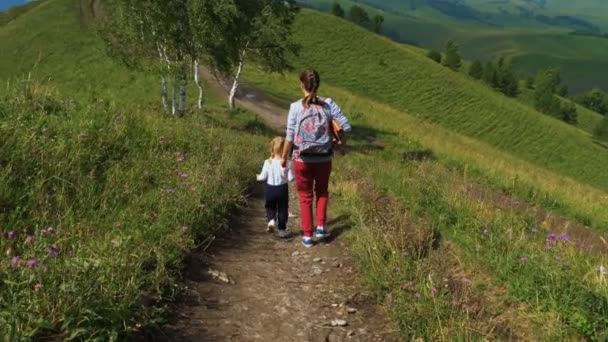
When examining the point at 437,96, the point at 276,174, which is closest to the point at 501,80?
the point at 437,96

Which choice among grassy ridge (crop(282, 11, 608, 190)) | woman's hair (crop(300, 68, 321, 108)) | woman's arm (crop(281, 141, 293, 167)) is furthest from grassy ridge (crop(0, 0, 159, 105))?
grassy ridge (crop(282, 11, 608, 190))

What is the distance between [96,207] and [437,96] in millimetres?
68582

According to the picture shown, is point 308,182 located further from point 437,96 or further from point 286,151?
point 437,96

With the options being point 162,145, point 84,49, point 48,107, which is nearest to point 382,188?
point 162,145

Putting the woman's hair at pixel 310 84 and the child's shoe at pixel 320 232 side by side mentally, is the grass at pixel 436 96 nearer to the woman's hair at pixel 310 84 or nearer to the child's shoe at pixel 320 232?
the child's shoe at pixel 320 232

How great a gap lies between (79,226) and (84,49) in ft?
149

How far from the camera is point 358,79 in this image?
68.1 meters

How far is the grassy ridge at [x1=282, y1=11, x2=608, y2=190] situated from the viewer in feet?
214

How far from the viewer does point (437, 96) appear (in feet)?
231

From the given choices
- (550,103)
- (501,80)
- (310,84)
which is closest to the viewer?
(310,84)

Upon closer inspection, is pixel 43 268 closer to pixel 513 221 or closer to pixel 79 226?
pixel 79 226

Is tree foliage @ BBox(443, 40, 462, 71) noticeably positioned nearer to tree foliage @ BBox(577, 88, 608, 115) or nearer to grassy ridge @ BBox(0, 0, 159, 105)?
tree foliage @ BBox(577, 88, 608, 115)

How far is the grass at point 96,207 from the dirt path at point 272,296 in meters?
0.30

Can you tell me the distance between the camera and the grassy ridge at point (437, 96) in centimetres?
6538
